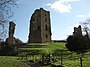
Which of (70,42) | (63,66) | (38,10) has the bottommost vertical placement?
(63,66)

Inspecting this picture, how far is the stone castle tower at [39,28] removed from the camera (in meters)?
92.4

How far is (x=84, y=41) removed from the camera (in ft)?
162

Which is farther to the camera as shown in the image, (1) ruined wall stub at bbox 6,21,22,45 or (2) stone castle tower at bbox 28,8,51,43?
(2) stone castle tower at bbox 28,8,51,43

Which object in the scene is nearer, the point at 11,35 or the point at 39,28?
the point at 11,35

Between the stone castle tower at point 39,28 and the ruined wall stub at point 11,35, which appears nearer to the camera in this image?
the ruined wall stub at point 11,35

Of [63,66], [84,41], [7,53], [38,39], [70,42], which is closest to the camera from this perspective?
[63,66]

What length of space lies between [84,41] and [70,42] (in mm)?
4379

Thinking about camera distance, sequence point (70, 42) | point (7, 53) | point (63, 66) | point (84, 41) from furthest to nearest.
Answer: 1. point (7, 53)
2. point (70, 42)
3. point (84, 41)
4. point (63, 66)

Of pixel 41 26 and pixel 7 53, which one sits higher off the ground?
pixel 41 26

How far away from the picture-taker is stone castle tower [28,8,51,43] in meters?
92.4

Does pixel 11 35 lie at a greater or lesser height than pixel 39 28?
lesser

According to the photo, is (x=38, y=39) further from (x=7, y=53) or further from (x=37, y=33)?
(x=7, y=53)

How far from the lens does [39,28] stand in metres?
94.2

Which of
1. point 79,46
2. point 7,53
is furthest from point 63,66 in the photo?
point 7,53
